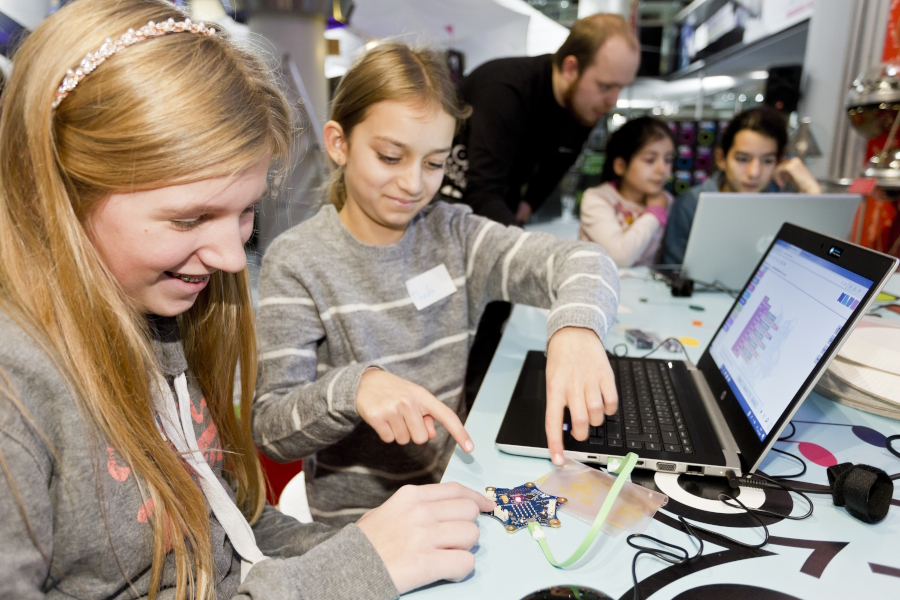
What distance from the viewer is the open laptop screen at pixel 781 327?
0.61 meters

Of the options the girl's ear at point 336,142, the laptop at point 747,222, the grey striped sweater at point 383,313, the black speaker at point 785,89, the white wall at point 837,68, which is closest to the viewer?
the grey striped sweater at point 383,313

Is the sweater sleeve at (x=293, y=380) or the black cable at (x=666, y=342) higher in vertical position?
the sweater sleeve at (x=293, y=380)

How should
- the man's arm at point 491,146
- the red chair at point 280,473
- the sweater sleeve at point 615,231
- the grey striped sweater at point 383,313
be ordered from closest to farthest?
1. the grey striped sweater at point 383,313
2. the red chair at point 280,473
3. the man's arm at point 491,146
4. the sweater sleeve at point 615,231

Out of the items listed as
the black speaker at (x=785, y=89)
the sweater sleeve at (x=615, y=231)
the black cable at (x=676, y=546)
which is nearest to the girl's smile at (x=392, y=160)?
the black cable at (x=676, y=546)

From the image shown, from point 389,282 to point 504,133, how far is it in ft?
2.55

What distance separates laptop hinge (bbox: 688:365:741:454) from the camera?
2.26 ft

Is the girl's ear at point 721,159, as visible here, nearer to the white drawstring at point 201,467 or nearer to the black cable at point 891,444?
the black cable at point 891,444

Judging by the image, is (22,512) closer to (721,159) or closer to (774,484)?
(774,484)

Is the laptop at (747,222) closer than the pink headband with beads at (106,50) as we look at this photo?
No

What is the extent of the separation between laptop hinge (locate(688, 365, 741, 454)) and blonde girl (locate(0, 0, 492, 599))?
0.34 metres

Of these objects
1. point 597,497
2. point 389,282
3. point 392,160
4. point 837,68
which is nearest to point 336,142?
point 392,160

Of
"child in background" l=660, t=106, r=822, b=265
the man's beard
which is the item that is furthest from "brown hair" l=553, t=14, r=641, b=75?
"child in background" l=660, t=106, r=822, b=265

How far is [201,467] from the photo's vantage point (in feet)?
2.14

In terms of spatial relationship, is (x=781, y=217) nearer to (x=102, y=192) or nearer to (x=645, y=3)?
(x=102, y=192)
